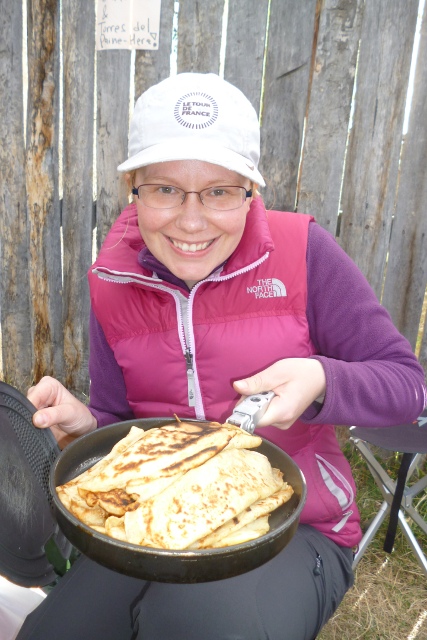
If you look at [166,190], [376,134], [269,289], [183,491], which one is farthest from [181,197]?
[376,134]

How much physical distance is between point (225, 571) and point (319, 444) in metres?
0.87

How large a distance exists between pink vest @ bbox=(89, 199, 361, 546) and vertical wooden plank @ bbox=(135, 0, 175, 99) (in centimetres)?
156

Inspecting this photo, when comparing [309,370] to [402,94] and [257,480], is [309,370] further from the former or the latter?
[402,94]

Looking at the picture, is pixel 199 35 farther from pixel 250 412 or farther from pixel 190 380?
pixel 250 412

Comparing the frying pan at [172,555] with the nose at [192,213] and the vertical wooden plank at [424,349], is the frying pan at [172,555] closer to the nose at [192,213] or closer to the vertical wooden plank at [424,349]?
the nose at [192,213]

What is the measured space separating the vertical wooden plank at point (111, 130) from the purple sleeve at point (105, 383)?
1.41 m

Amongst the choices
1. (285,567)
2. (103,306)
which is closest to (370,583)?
(285,567)

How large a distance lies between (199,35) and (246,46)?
262mm

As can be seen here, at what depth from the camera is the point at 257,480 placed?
136 centimetres

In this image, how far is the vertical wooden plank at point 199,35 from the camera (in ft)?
9.49

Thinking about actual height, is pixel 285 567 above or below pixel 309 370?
below

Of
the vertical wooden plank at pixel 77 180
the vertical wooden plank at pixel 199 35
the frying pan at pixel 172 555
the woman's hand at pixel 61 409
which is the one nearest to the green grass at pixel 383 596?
the woman's hand at pixel 61 409

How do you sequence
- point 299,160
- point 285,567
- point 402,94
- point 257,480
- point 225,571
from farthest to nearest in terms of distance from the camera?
point 299,160 < point 402,94 < point 285,567 < point 257,480 < point 225,571

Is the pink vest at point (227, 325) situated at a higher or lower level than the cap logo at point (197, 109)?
lower
